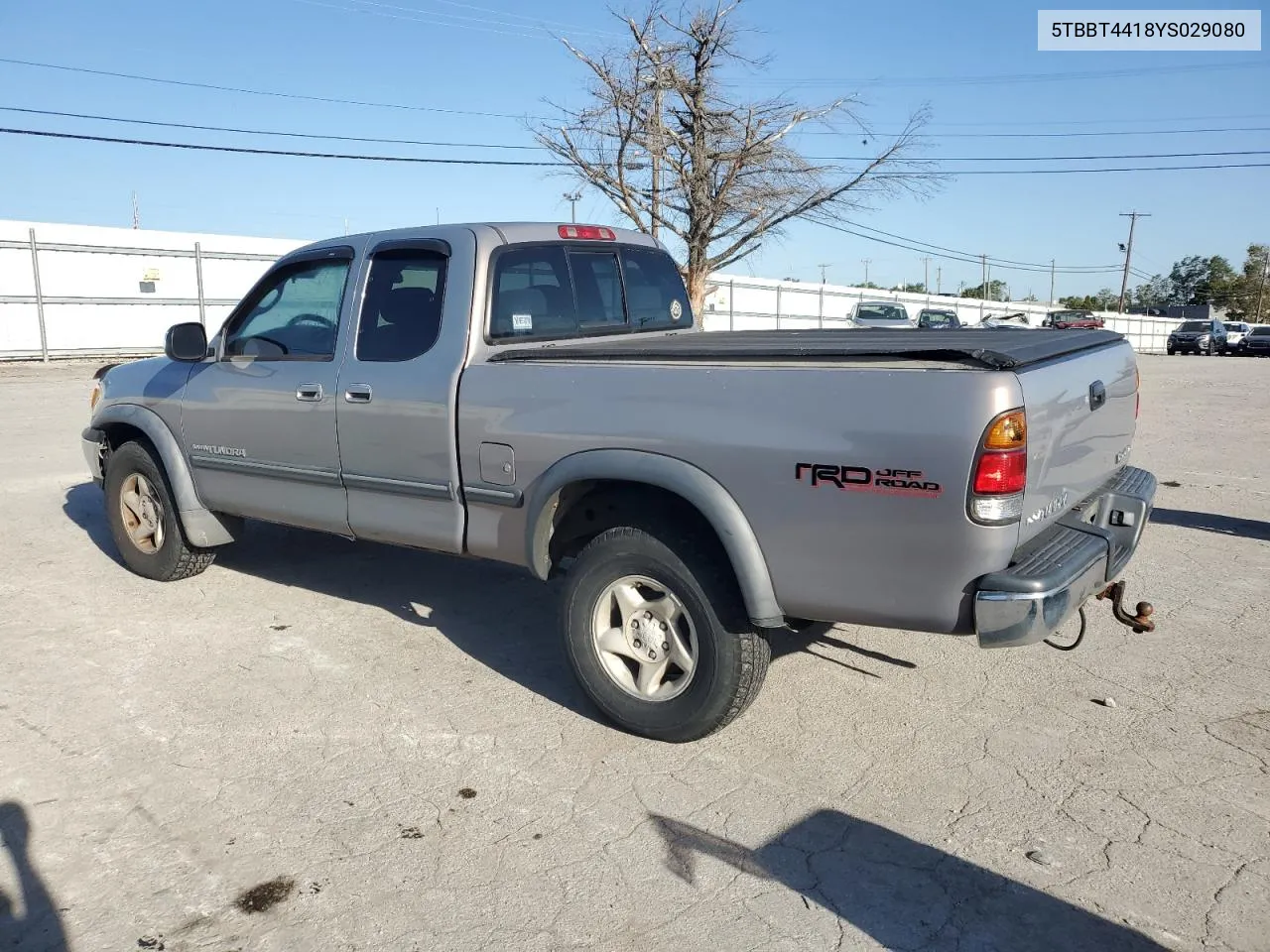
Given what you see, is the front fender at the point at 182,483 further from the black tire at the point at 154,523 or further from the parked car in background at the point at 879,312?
the parked car in background at the point at 879,312

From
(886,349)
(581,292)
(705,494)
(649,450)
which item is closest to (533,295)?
(581,292)

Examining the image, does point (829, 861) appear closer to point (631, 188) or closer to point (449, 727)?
point (449, 727)

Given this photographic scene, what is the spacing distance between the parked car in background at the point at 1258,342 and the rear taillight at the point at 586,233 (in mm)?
45674

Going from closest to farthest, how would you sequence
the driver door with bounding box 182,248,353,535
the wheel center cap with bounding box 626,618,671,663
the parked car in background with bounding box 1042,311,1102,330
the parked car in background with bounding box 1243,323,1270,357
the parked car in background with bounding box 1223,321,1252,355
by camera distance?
the wheel center cap with bounding box 626,618,671,663
the driver door with bounding box 182,248,353,535
the parked car in background with bounding box 1042,311,1102,330
the parked car in background with bounding box 1243,323,1270,357
the parked car in background with bounding box 1223,321,1252,355

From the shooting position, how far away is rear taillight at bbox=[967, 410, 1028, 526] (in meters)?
2.94

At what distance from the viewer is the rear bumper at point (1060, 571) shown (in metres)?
3.03

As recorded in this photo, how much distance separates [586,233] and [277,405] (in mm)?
1774

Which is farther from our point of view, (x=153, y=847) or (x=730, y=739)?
(x=730, y=739)

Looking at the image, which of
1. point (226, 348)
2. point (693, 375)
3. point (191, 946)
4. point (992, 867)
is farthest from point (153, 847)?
point (226, 348)

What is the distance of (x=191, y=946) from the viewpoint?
267 cm

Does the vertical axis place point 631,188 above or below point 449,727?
above

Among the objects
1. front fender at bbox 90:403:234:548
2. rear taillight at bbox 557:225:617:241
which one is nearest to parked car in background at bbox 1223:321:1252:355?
rear taillight at bbox 557:225:617:241

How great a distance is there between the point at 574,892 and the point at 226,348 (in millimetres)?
3756

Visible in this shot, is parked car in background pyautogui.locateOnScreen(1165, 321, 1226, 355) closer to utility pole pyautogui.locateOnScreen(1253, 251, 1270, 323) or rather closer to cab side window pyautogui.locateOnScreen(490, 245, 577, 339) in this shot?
cab side window pyautogui.locateOnScreen(490, 245, 577, 339)
